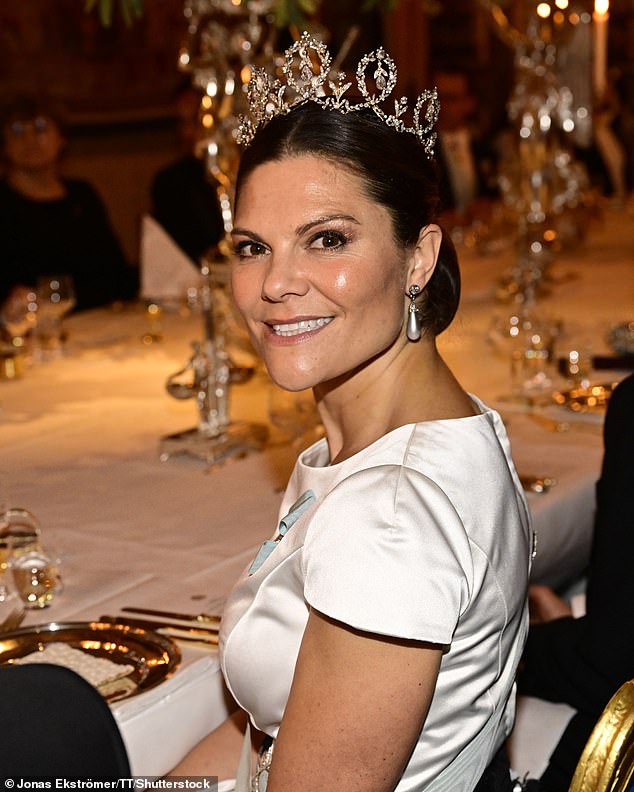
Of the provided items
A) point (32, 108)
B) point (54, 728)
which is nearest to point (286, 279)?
point (54, 728)

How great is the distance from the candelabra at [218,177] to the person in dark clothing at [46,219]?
181cm

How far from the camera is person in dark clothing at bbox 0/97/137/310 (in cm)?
488

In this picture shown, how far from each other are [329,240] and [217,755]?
0.70m

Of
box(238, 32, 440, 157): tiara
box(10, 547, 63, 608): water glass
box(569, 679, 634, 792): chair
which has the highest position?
box(238, 32, 440, 157): tiara

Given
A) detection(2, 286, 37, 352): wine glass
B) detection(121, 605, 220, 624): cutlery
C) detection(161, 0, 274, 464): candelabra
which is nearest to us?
detection(121, 605, 220, 624): cutlery

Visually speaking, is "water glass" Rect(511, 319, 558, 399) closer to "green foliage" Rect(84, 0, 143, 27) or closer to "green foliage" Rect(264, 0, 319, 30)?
"green foliage" Rect(264, 0, 319, 30)

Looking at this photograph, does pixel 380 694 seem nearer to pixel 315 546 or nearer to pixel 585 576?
pixel 315 546

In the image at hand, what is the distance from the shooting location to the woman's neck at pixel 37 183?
5203mm

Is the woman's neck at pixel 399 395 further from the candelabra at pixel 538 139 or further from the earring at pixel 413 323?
the candelabra at pixel 538 139

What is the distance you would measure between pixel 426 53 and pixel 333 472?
9654mm

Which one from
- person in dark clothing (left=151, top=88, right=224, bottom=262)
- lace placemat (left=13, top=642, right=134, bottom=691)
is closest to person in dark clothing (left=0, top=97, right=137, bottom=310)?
person in dark clothing (left=151, top=88, right=224, bottom=262)

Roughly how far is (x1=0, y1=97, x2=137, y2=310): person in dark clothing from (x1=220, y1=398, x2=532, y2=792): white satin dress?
137 inches

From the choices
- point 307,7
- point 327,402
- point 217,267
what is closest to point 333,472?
point 327,402

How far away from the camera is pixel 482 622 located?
51.7 inches
